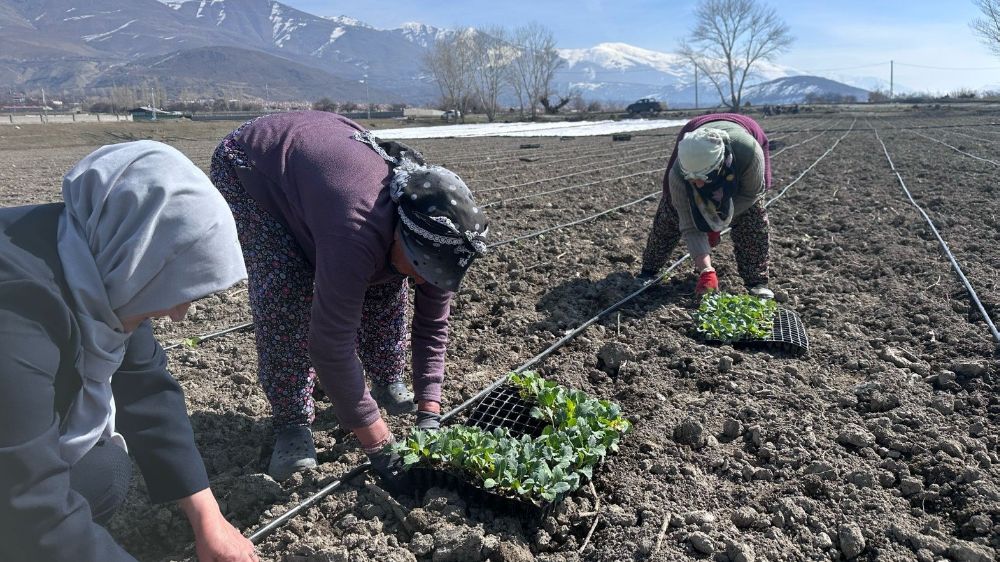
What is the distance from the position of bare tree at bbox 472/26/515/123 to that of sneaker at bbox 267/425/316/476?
56.2 m

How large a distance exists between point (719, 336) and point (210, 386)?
8.31 ft

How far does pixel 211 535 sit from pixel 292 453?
900mm

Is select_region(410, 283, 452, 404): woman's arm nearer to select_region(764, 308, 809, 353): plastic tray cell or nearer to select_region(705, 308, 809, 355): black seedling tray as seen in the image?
select_region(705, 308, 809, 355): black seedling tray

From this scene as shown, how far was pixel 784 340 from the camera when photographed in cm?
345

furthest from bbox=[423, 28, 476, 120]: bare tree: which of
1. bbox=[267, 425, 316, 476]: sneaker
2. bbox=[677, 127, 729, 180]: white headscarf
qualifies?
bbox=[267, 425, 316, 476]: sneaker

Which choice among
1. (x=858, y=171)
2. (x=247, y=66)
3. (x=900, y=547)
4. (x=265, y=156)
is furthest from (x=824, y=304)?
(x=247, y=66)

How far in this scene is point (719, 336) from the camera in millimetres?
3566

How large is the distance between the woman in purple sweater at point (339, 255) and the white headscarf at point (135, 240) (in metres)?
0.53

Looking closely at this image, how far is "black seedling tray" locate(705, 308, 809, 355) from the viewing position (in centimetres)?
345

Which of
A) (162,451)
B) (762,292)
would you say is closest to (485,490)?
(162,451)

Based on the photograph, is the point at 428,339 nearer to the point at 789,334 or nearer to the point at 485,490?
the point at 485,490

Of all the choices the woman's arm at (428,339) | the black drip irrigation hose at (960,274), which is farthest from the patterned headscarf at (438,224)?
the black drip irrigation hose at (960,274)

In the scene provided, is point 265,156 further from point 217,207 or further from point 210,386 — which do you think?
point 210,386

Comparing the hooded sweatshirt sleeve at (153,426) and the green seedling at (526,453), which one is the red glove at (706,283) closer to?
the green seedling at (526,453)
